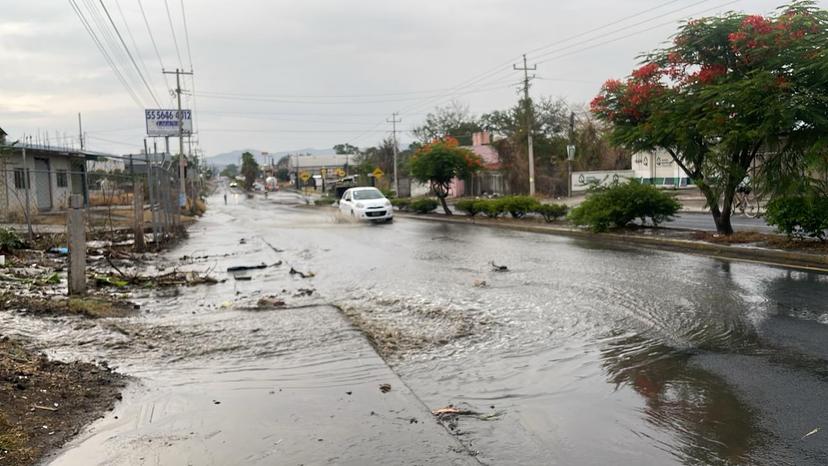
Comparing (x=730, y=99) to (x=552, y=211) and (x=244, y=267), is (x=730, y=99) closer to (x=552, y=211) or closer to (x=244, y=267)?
(x=244, y=267)

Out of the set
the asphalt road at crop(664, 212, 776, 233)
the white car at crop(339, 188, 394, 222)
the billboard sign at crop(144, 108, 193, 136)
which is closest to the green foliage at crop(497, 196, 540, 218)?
the white car at crop(339, 188, 394, 222)

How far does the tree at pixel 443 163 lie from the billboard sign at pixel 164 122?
37.3m

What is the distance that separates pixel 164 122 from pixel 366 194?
135 ft

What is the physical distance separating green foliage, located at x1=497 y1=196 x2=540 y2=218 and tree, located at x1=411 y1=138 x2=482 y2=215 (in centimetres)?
568

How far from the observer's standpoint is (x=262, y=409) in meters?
4.95

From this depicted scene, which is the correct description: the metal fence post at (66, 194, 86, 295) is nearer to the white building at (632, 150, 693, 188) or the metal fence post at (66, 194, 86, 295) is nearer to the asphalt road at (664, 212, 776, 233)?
the asphalt road at (664, 212, 776, 233)

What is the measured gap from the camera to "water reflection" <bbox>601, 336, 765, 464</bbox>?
13.5 ft

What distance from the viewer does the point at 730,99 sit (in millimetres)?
13148

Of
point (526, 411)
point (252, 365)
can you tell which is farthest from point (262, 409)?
point (526, 411)

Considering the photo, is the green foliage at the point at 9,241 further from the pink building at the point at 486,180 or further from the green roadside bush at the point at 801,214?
the pink building at the point at 486,180

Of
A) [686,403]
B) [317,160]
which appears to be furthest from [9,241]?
[317,160]

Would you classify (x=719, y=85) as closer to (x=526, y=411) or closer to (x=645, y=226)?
(x=645, y=226)

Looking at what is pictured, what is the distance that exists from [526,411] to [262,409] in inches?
76.6

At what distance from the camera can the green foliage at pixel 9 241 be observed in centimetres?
1339
